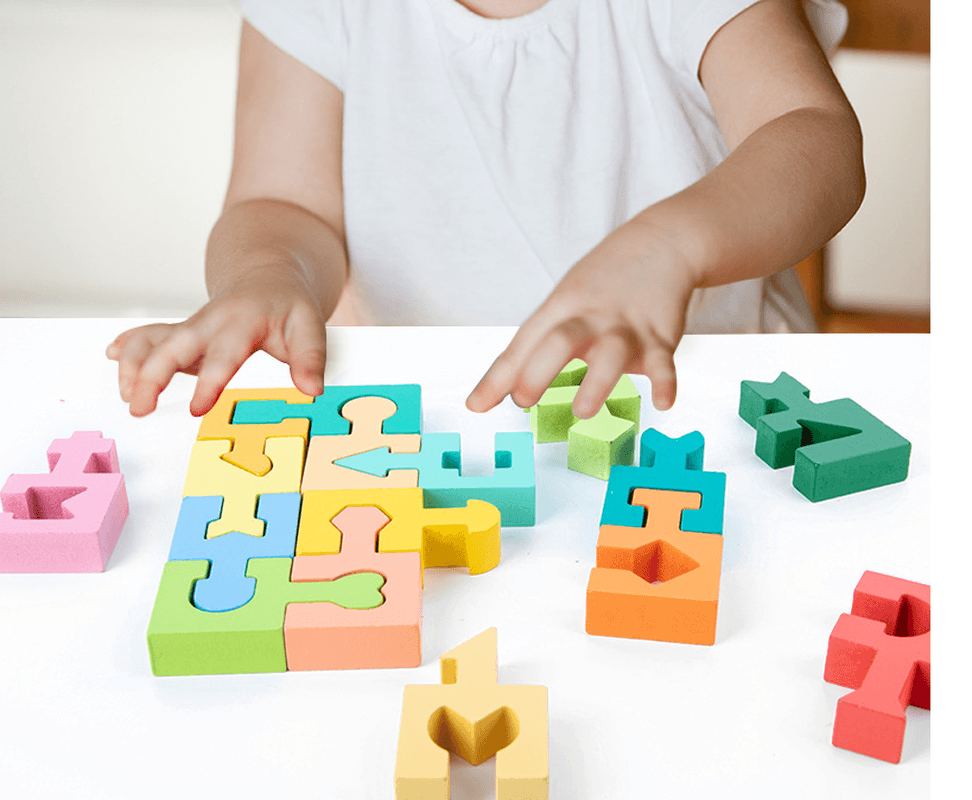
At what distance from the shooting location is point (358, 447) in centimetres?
63

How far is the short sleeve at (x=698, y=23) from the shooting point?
0.96m

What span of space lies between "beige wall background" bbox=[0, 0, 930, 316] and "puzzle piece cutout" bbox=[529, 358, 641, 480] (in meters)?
1.25

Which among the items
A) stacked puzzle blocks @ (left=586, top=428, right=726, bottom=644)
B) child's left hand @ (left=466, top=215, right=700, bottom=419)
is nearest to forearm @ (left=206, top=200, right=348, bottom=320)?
child's left hand @ (left=466, top=215, right=700, bottom=419)

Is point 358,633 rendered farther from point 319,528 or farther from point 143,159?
point 143,159

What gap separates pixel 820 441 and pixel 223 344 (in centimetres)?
41

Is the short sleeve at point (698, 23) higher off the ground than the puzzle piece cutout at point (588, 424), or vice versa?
the short sleeve at point (698, 23)

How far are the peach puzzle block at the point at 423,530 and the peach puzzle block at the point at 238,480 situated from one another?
29 millimetres

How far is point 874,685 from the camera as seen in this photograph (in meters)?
0.45

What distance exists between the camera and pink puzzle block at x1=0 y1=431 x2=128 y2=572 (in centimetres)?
55

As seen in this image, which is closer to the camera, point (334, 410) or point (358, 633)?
point (358, 633)

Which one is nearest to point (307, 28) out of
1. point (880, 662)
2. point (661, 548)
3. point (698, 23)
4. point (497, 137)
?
point (497, 137)

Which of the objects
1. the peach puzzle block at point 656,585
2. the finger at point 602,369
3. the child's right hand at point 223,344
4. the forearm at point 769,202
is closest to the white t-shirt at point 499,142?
the forearm at point 769,202

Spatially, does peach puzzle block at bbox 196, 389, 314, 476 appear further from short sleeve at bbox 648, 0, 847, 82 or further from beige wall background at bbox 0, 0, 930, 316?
beige wall background at bbox 0, 0, 930, 316

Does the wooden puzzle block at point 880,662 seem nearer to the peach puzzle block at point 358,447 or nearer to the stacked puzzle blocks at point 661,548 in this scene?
the stacked puzzle blocks at point 661,548
